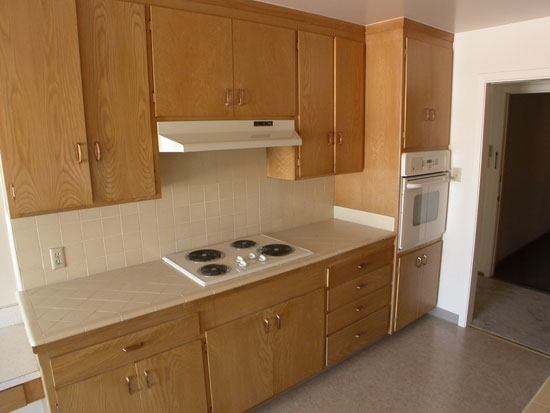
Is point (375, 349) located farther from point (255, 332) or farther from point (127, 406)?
point (127, 406)

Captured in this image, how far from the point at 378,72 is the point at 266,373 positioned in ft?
7.17

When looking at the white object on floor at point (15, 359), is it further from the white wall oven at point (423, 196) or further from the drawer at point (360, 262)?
the white wall oven at point (423, 196)

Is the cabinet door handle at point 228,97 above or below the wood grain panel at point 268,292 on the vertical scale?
above

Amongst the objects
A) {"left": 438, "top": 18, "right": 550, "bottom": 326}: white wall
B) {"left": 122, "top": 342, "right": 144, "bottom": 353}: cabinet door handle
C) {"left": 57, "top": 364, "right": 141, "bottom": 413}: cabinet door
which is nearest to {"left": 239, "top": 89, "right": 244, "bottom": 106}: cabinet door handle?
{"left": 122, "top": 342, "right": 144, "bottom": 353}: cabinet door handle

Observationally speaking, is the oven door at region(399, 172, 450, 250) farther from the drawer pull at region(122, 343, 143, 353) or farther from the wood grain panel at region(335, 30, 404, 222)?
the drawer pull at region(122, 343, 143, 353)

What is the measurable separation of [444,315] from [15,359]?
3.16 m

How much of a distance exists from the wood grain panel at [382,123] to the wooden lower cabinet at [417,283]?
0.49 metres

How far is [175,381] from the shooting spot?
1.86m

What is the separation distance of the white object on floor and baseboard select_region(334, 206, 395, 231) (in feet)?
7.64

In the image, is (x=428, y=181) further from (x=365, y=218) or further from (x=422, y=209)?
(x=365, y=218)

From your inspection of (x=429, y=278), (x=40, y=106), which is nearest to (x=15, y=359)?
(x=40, y=106)

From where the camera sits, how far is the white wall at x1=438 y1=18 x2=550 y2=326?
2631 mm

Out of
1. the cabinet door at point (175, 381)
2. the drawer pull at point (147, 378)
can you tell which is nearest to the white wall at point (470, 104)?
the cabinet door at point (175, 381)

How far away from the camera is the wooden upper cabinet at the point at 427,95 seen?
8.88 feet
